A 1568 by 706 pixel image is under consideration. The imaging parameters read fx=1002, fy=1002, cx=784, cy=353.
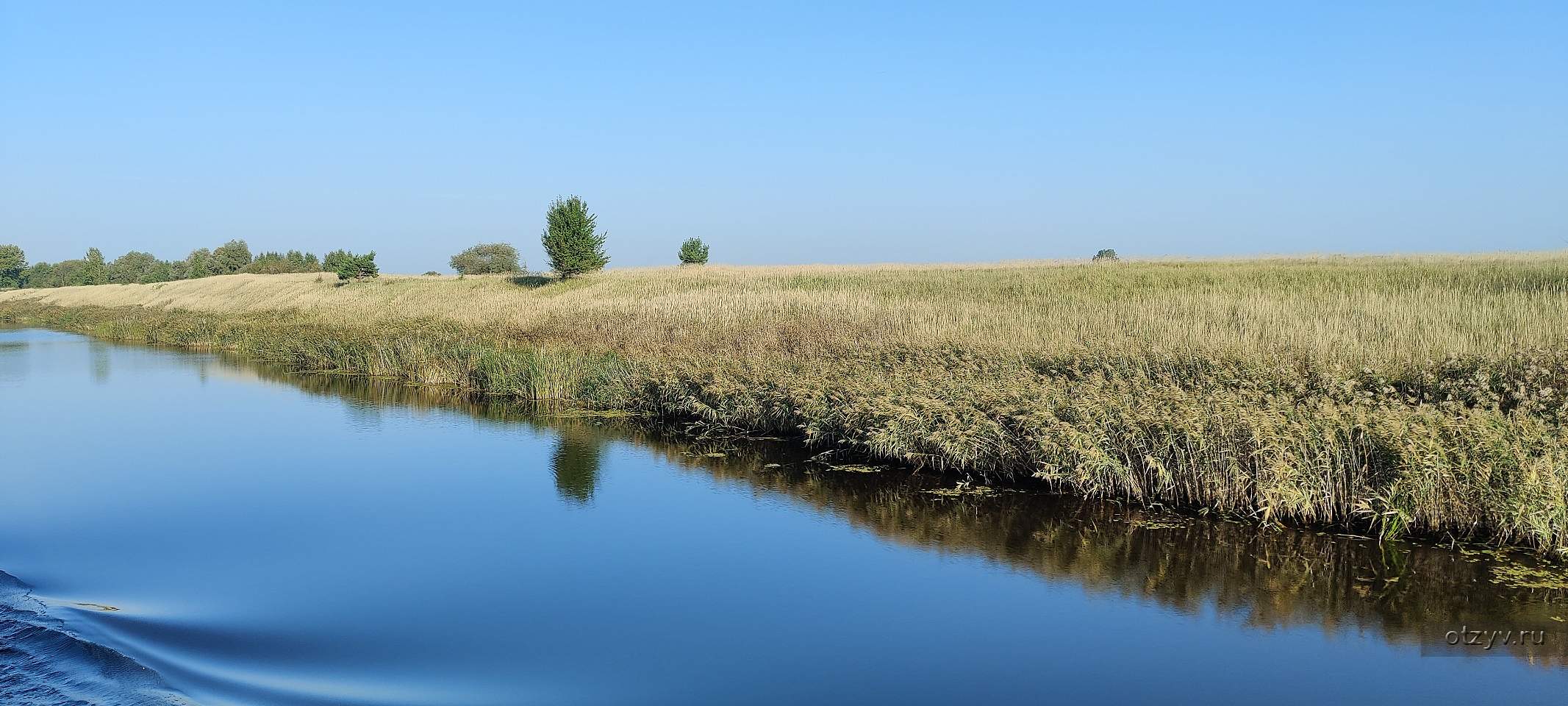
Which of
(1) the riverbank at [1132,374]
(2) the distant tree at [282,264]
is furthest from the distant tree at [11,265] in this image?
(1) the riverbank at [1132,374]

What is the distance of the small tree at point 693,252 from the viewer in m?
55.8

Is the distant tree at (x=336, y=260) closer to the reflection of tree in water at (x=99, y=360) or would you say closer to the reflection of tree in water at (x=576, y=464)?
the reflection of tree in water at (x=99, y=360)

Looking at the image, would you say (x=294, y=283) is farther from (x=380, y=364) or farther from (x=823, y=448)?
(x=823, y=448)

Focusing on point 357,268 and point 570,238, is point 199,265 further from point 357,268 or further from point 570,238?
point 570,238

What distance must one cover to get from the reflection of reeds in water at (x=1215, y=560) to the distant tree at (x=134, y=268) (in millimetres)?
85833

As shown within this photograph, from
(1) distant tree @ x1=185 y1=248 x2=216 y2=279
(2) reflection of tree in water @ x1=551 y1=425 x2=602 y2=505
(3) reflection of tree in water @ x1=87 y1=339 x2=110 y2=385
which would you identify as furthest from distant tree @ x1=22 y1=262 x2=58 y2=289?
(2) reflection of tree in water @ x1=551 y1=425 x2=602 y2=505

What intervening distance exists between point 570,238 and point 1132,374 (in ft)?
109

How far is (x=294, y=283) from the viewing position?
51.8 m

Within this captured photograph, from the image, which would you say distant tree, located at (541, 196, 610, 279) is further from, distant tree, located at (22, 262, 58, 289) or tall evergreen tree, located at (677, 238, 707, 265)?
distant tree, located at (22, 262, 58, 289)

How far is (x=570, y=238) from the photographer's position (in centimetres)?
4203

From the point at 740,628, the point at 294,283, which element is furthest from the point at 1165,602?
the point at 294,283

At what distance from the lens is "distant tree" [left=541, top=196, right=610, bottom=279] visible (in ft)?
138

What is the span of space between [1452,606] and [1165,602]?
73.5 inches

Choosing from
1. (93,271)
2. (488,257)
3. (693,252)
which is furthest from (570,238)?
(93,271)
